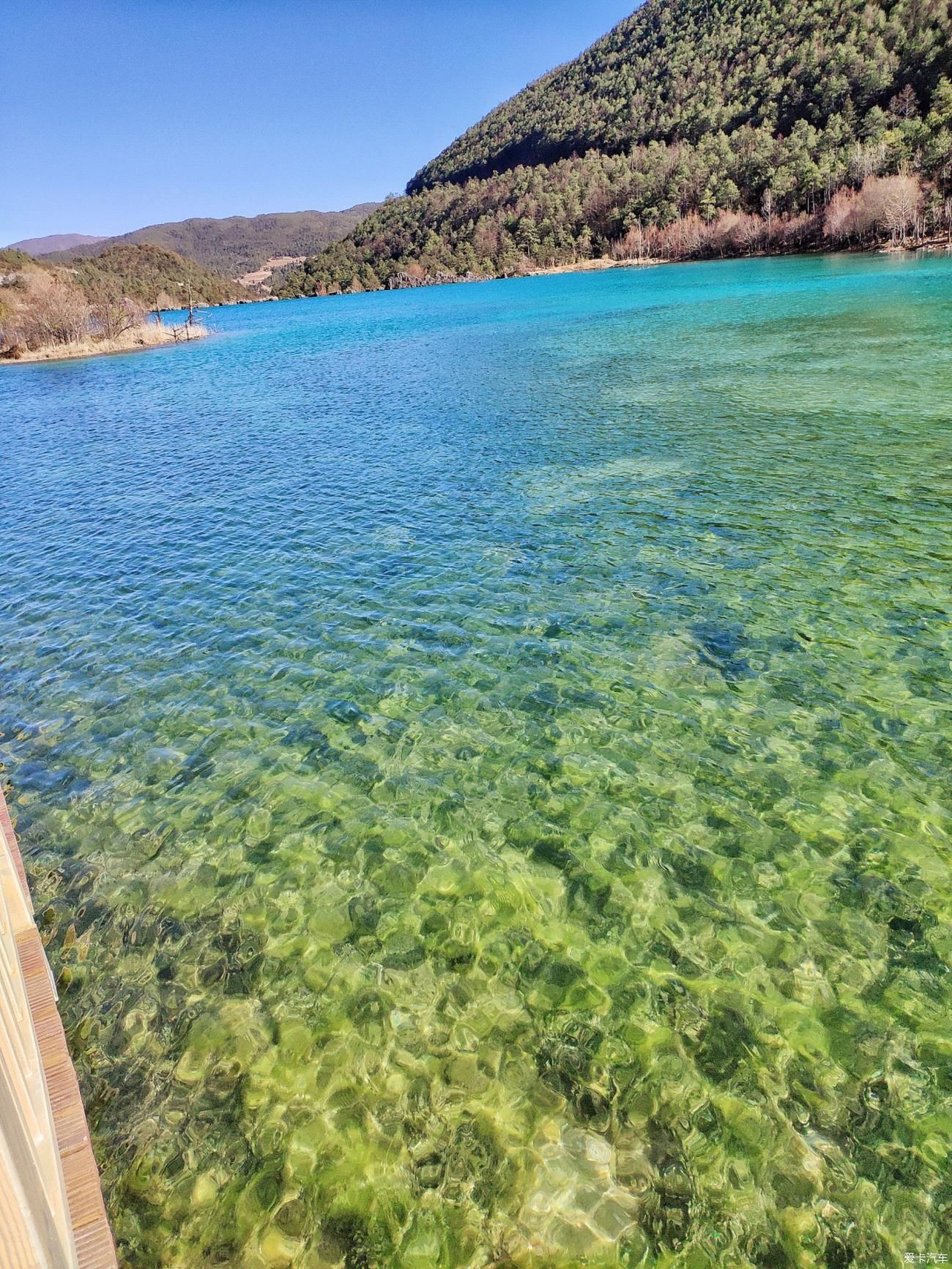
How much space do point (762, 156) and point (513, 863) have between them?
510 feet

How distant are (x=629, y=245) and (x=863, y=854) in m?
168

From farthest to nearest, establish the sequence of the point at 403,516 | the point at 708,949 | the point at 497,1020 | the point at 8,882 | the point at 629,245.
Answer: the point at 629,245 < the point at 403,516 < the point at 708,949 < the point at 497,1020 < the point at 8,882

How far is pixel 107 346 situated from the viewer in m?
72.1

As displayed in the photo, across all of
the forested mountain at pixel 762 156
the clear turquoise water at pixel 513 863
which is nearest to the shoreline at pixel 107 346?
the clear turquoise water at pixel 513 863

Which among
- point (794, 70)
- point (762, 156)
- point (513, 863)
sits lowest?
point (513, 863)

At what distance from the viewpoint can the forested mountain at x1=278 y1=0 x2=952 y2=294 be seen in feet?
309

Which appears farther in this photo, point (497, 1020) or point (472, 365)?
point (472, 365)

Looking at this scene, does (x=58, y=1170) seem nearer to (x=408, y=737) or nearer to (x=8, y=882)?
(x=8, y=882)

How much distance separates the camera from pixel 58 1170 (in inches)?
104

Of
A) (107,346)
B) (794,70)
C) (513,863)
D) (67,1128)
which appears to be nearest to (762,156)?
(794,70)

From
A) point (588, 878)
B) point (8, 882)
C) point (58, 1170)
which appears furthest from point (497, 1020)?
point (8, 882)

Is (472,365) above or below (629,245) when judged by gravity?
below

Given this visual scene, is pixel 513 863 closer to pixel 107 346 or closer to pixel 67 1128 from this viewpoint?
pixel 67 1128

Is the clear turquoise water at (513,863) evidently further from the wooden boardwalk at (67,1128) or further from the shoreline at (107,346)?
the shoreline at (107,346)
